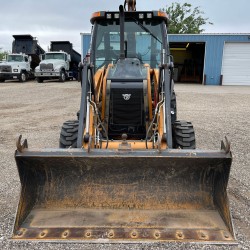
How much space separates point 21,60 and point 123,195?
69.0ft

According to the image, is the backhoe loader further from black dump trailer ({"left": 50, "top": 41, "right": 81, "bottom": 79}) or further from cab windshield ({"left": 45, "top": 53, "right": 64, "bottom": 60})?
black dump trailer ({"left": 50, "top": 41, "right": 81, "bottom": 79})

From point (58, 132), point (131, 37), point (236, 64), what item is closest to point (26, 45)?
point (236, 64)

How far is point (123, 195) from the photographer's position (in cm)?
304

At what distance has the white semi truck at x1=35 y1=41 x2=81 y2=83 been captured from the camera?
20672mm

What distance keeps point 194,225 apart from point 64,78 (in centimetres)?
2046

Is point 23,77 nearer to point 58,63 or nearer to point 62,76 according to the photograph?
point 62,76

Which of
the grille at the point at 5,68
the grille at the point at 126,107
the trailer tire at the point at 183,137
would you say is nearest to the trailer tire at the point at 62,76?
the grille at the point at 5,68

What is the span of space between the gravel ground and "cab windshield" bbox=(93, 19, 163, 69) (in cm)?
212

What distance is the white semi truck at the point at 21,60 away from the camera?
70.1ft

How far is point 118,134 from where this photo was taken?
4.14 meters

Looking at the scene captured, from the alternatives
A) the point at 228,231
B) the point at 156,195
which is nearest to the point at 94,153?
the point at 156,195

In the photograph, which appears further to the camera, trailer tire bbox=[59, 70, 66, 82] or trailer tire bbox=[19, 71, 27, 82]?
trailer tire bbox=[19, 71, 27, 82]

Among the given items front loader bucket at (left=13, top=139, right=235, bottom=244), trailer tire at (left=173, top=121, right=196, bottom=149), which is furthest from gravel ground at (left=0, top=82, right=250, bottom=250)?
trailer tire at (left=173, top=121, right=196, bottom=149)

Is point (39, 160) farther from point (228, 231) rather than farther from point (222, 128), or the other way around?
point (222, 128)
